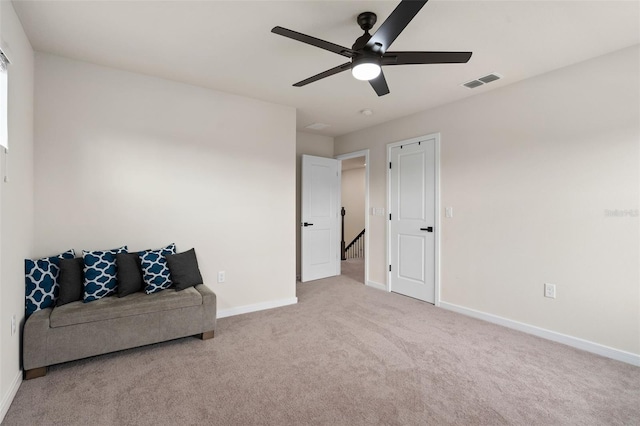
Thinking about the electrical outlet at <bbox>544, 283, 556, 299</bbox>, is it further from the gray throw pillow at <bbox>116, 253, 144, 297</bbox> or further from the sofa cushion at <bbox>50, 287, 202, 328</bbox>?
the gray throw pillow at <bbox>116, 253, 144, 297</bbox>

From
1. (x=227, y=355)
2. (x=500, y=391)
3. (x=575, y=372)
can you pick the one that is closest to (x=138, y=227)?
(x=227, y=355)

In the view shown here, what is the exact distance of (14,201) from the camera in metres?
2.11

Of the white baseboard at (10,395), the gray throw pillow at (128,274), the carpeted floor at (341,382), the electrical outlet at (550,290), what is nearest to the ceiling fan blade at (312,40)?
the carpeted floor at (341,382)

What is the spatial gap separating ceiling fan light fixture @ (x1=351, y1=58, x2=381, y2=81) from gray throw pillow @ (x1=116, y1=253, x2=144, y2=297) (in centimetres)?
255

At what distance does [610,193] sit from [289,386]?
307cm

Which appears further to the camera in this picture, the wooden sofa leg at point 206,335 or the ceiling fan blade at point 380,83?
the wooden sofa leg at point 206,335

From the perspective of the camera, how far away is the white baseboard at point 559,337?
2562 mm

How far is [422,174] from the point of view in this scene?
420cm

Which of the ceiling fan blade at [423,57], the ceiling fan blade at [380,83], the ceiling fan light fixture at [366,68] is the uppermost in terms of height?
the ceiling fan blade at [423,57]

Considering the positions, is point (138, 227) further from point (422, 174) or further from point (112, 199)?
point (422, 174)

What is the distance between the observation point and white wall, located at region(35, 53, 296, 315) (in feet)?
9.06

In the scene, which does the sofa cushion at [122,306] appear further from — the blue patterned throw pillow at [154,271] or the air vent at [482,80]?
the air vent at [482,80]

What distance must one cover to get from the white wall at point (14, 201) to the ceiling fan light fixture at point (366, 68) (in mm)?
2116

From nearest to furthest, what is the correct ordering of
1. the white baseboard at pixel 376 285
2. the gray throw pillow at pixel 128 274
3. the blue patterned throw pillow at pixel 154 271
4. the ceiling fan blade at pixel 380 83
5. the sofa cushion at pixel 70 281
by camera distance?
the ceiling fan blade at pixel 380 83
the sofa cushion at pixel 70 281
the gray throw pillow at pixel 128 274
the blue patterned throw pillow at pixel 154 271
the white baseboard at pixel 376 285
